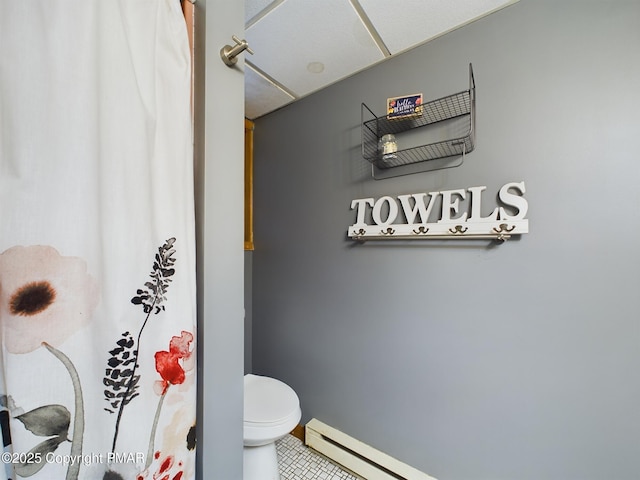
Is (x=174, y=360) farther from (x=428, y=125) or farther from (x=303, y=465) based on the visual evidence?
(x=428, y=125)

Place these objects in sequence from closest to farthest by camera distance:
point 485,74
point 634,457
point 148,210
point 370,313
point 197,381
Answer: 1. point 148,210
2. point 197,381
3. point 634,457
4. point 485,74
5. point 370,313

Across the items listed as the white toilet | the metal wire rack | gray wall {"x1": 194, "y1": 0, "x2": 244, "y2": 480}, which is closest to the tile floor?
the white toilet

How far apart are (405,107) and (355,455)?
1997 mm

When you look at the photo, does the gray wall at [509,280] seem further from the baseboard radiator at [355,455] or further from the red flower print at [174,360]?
the red flower print at [174,360]

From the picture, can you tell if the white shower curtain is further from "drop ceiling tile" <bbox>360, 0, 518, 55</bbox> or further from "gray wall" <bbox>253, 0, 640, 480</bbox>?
"gray wall" <bbox>253, 0, 640, 480</bbox>

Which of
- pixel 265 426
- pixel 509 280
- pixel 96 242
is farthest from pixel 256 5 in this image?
pixel 265 426

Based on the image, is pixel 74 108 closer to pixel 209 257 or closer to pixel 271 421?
pixel 209 257

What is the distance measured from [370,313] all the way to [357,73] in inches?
59.3

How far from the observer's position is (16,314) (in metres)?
0.45

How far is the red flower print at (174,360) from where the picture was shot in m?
0.63

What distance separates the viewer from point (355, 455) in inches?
57.7

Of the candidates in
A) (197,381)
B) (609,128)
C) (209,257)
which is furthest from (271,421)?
(609,128)

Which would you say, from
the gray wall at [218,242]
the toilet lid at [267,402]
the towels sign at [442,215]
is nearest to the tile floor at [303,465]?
the toilet lid at [267,402]

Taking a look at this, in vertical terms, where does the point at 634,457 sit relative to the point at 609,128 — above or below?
below
